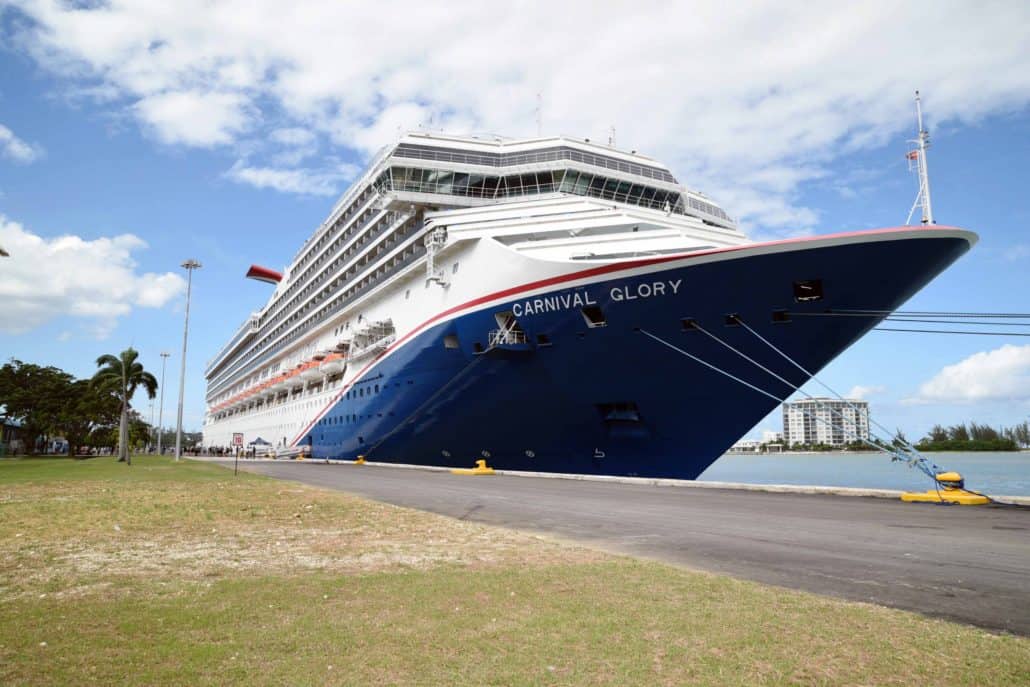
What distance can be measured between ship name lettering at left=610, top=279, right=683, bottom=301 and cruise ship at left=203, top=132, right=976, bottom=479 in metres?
0.04

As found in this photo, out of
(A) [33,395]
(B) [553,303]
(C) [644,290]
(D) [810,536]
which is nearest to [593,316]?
(B) [553,303]

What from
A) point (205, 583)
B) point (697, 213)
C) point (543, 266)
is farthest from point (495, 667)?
point (697, 213)

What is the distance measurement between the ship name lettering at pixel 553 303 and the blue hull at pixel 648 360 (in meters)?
0.04

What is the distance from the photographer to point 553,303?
18.1 meters

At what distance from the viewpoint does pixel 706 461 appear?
61.1 ft

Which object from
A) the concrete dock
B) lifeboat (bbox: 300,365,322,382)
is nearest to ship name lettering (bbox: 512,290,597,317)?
the concrete dock

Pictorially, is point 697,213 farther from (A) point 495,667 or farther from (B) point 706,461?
(A) point 495,667

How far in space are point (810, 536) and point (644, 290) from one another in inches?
346

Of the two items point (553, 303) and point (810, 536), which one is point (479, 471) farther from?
point (810, 536)

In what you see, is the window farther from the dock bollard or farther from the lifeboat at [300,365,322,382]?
the lifeboat at [300,365,322,382]

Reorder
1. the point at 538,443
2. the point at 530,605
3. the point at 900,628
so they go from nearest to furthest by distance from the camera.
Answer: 1. the point at 900,628
2. the point at 530,605
3. the point at 538,443

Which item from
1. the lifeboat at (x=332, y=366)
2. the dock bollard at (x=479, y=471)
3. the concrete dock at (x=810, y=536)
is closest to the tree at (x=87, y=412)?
the lifeboat at (x=332, y=366)

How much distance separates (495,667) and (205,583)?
311cm

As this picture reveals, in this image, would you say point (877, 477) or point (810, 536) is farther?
point (877, 477)
